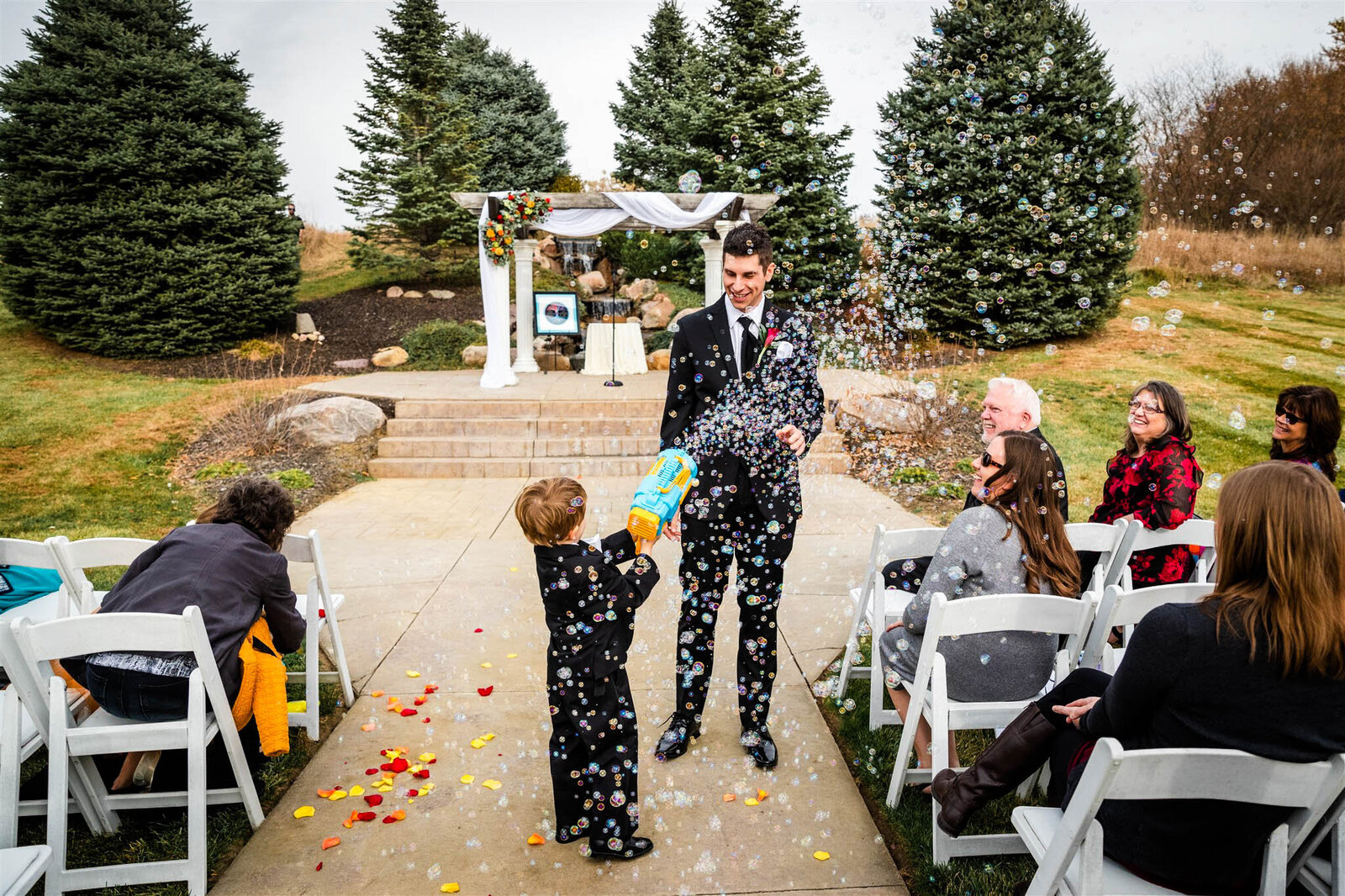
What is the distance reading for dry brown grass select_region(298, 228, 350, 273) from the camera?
2170cm

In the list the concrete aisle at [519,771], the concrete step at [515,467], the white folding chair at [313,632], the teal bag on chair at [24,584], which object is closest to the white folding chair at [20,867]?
the concrete aisle at [519,771]

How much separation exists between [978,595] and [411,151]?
20106mm

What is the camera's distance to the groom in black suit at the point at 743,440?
2.95 metres

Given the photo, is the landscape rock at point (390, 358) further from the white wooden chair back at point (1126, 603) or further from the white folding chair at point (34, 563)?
the white wooden chair back at point (1126, 603)

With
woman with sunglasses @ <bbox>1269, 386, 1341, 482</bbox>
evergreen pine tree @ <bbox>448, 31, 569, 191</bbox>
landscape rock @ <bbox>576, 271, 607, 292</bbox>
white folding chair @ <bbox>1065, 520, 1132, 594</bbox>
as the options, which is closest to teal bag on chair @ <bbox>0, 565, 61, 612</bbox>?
white folding chair @ <bbox>1065, 520, 1132, 594</bbox>

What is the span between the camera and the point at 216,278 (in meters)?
13.7

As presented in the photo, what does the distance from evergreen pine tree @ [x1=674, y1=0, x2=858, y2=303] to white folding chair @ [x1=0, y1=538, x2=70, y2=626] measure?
14.0 m

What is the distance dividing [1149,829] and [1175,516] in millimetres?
2125

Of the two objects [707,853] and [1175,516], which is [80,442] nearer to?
[707,853]

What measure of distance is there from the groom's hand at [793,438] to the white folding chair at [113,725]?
2.01 metres

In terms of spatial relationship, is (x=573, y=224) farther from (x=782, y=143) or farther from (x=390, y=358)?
(x=782, y=143)

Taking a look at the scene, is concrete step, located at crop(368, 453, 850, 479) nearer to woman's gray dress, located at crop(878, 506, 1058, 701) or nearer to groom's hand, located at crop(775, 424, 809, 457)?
groom's hand, located at crop(775, 424, 809, 457)

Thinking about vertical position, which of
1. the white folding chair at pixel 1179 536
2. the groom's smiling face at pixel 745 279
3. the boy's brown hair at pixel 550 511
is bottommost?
the white folding chair at pixel 1179 536

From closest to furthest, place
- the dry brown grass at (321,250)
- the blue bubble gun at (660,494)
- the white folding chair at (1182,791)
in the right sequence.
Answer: the white folding chair at (1182,791) < the blue bubble gun at (660,494) < the dry brown grass at (321,250)
